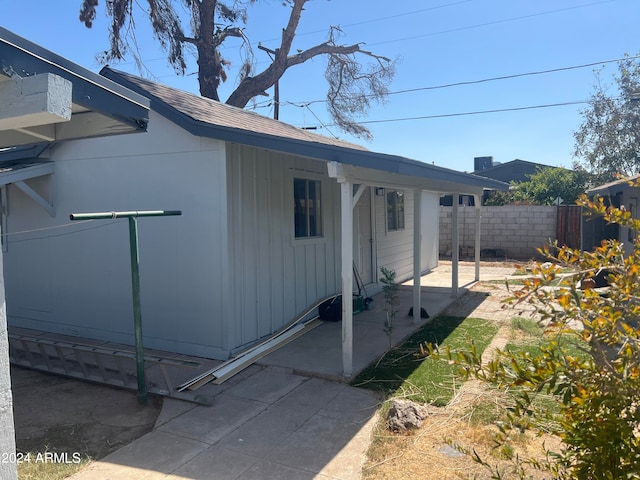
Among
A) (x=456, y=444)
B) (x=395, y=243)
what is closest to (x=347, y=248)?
(x=456, y=444)

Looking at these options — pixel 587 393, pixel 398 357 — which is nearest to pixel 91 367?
pixel 398 357

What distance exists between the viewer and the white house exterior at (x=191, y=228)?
5703 millimetres

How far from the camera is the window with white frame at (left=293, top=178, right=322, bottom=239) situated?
286 inches

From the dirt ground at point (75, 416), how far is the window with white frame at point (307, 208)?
344 centimetres

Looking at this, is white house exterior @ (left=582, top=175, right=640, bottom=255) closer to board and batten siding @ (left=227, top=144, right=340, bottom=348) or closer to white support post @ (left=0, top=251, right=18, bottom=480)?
board and batten siding @ (left=227, top=144, right=340, bottom=348)

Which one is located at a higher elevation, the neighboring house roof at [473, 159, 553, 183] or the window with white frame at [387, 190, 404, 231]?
the neighboring house roof at [473, 159, 553, 183]

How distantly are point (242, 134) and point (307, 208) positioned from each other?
2441 mm

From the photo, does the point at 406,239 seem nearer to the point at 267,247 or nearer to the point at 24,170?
the point at 267,247

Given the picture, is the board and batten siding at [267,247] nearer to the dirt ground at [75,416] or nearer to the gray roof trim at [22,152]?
the dirt ground at [75,416]

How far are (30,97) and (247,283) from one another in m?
4.22

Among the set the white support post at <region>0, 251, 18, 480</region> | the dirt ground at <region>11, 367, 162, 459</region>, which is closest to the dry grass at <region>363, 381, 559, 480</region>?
the dirt ground at <region>11, 367, 162, 459</region>

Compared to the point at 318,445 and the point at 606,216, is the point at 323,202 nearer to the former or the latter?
the point at 318,445

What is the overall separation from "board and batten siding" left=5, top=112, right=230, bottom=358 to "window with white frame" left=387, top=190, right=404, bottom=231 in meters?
5.68

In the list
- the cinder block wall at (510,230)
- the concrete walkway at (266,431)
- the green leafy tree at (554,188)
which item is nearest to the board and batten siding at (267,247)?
the concrete walkway at (266,431)
